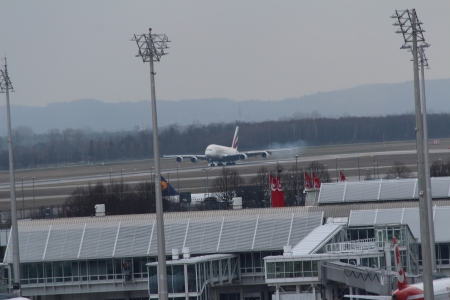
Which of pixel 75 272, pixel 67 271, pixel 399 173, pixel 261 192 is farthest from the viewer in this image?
pixel 399 173

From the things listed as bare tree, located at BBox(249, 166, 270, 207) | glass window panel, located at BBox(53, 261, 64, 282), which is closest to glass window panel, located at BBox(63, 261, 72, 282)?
glass window panel, located at BBox(53, 261, 64, 282)

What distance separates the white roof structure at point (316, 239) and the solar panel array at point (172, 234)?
3.20 m

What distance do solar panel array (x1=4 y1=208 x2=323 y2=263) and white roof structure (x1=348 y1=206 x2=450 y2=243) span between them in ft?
9.10

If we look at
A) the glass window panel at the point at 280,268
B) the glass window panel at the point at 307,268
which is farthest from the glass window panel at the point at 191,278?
the glass window panel at the point at 307,268

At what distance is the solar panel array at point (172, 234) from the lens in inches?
2090

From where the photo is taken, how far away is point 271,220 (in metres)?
54.1

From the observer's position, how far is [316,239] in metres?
46.5

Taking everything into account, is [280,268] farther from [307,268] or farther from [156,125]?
[156,125]

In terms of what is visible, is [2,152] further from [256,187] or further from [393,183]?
[393,183]

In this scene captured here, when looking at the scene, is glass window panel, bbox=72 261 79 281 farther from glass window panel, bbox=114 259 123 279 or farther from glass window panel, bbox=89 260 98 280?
glass window panel, bbox=114 259 123 279

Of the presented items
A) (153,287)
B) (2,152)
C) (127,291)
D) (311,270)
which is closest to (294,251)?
(311,270)

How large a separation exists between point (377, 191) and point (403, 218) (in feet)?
20.5

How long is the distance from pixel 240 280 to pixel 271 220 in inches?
187

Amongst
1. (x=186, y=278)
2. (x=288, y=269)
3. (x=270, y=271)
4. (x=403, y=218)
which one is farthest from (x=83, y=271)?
(x=403, y=218)
